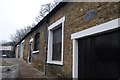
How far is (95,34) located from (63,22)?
12.1 feet

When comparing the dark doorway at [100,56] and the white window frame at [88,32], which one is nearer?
the white window frame at [88,32]

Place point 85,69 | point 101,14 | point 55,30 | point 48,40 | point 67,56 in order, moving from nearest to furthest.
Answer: point 101,14, point 85,69, point 67,56, point 55,30, point 48,40

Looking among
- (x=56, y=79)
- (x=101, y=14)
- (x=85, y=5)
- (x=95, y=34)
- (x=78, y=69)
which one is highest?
(x=85, y=5)

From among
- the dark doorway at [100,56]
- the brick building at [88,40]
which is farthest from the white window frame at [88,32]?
the dark doorway at [100,56]

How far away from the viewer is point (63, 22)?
1052cm

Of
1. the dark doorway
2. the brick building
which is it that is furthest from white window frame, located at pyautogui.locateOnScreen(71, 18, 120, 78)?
the dark doorway

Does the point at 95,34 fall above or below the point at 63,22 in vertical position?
below

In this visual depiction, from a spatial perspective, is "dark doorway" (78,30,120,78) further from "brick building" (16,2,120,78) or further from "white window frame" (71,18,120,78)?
"white window frame" (71,18,120,78)

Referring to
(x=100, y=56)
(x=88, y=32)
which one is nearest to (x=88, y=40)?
(x=88, y=32)

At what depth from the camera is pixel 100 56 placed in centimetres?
680

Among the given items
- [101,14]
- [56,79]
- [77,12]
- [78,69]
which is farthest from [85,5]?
[56,79]

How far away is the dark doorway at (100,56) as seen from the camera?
236 inches

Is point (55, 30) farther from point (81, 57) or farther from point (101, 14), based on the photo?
point (101, 14)

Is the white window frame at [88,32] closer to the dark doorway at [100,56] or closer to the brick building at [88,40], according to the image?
the brick building at [88,40]
